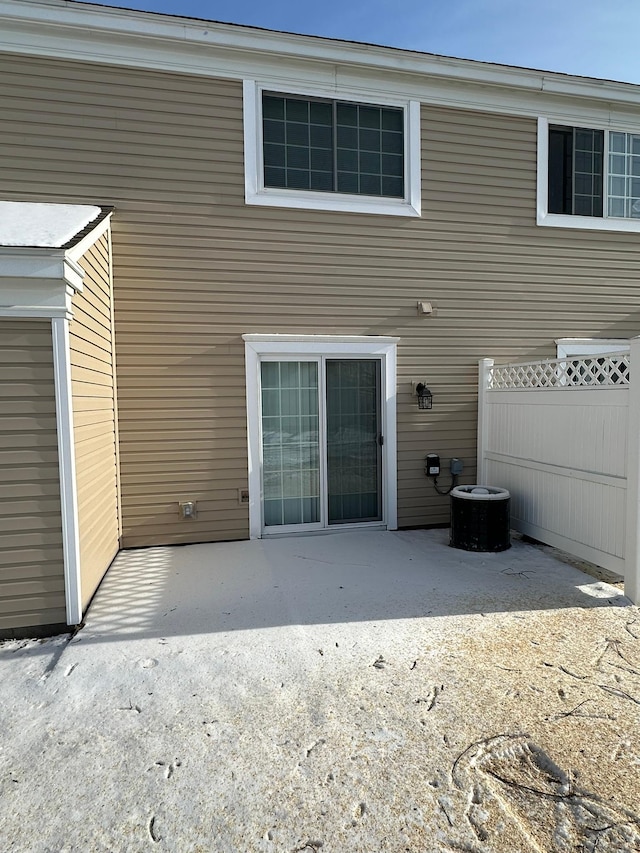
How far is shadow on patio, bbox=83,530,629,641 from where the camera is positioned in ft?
11.4

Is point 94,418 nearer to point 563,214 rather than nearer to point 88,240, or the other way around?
point 88,240

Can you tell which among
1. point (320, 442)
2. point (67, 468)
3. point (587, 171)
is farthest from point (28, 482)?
point (587, 171)

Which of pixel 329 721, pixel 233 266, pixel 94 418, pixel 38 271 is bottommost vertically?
pixel 329 721

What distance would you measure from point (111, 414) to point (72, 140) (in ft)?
8.35

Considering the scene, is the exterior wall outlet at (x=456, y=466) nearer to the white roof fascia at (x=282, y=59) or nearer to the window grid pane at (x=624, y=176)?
the window grid pane at (x=624, y=176)

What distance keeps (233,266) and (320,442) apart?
2.00m

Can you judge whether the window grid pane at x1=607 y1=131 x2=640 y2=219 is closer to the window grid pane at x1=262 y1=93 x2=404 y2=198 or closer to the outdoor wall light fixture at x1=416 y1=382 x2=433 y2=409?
the window grid pane at x1=262 y1=93 x2=404 y2=198

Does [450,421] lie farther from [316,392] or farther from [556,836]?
[556,836]

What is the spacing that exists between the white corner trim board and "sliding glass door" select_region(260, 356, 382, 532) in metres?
2.28

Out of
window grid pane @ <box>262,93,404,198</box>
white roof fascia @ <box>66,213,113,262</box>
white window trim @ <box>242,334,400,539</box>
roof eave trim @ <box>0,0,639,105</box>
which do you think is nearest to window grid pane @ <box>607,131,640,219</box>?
roof eave trim @ <box>0,0,639,105</box>

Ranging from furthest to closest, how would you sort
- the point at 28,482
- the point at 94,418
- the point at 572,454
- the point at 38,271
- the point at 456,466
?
1. the point at 456,466
2. the point at 572,454
3. the point at 94,418
4. the point at 28,482
5. the point at 38,271

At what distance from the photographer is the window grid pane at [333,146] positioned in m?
5.16

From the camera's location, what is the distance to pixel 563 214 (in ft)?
19.6

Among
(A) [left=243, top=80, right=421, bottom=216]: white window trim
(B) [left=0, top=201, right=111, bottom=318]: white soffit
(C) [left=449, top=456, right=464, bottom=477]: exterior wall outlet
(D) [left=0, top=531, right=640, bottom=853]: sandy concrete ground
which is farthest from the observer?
(C) [left=449, top=456, right=464, bottom=477]: exterior wall outlet
